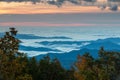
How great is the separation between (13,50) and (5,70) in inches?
85.2

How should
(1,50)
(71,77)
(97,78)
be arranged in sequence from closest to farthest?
(1,50)
(97,78)
(71,77)

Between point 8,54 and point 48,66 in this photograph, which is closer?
point 8,54

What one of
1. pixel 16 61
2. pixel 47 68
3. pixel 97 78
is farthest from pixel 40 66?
pixel 16 61

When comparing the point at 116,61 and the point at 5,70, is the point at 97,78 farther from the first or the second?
the point at 5,70

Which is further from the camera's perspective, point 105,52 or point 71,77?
point 71,77

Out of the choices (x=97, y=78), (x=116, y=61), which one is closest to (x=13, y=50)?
(x=97, y=78)

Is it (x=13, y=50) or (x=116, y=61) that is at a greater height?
(x=13, y=50)

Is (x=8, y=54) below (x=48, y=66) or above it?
above

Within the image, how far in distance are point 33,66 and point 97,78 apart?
9759 millimetres

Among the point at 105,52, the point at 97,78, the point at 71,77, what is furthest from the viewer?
the point at 71,77

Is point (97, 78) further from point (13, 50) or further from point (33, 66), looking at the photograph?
point (13, 50)

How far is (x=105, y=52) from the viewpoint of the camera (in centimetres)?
5644

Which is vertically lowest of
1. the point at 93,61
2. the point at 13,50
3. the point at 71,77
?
the point at 71,77

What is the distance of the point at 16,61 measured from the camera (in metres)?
44.2
